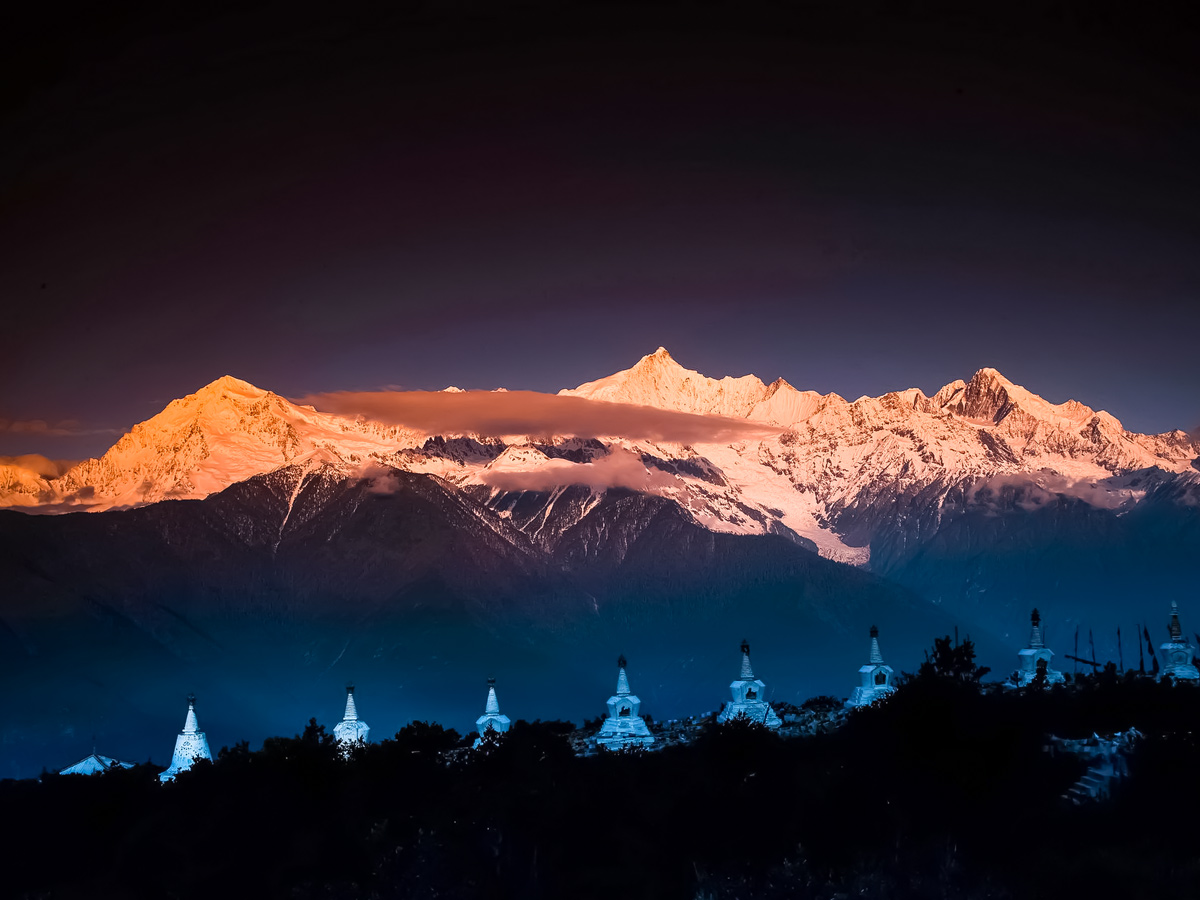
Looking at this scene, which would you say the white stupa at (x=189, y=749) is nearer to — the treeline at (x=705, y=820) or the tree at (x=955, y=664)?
the treeline at (x=705, y=820)

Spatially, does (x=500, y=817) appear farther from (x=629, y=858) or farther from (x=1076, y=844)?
(x=1076, y=844)

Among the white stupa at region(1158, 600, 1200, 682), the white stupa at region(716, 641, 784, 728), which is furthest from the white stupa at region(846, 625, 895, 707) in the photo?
the white stupa at region(1158, 600, 1200, 682)

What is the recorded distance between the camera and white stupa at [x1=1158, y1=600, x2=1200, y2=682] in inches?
5814

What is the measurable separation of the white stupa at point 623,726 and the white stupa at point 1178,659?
48.0 metres

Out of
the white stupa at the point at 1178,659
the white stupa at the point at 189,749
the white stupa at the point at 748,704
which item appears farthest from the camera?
the white stupa at the point at 189,749

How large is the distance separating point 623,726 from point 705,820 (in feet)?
87.8

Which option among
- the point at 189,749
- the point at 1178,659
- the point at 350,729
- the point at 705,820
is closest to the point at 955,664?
the point at 1178,659

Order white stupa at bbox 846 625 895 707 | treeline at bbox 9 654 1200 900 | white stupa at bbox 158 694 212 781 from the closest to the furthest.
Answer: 1. treeline at bbox 9 654 1200 900
2. white stupa at bbox 158 694 212 781
3. white stupa at bbox 846 625 895 707

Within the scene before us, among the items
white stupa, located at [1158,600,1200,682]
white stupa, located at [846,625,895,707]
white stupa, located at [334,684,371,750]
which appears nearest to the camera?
white stupa, located at [1158,600,1200,682]

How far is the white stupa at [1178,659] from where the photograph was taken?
14768 centimetres

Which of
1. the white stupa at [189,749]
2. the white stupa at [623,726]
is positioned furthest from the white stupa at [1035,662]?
the white stupa at [189,749]

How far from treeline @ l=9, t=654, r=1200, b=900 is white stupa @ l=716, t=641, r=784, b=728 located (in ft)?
47.4

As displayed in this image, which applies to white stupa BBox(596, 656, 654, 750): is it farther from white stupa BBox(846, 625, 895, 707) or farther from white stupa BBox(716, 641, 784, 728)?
white stupa BBox(846, 625, 895, 707)

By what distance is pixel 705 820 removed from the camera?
417ft
